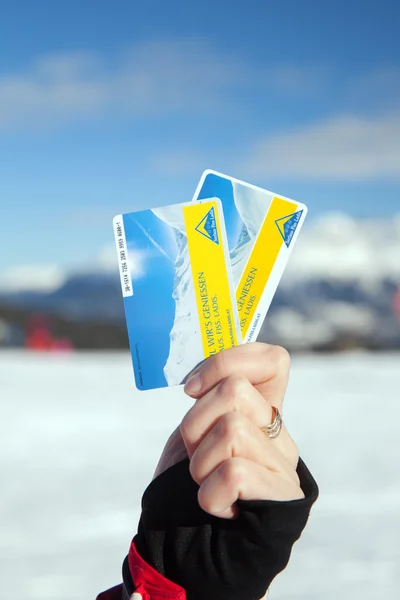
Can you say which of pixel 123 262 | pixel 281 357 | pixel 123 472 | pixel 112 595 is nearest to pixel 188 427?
pixel 281 357

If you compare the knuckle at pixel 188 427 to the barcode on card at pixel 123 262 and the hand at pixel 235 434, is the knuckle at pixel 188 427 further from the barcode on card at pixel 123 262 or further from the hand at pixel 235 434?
the barcode on card at pixel 123 262

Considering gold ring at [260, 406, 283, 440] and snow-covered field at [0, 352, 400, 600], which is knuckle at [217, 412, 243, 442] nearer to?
gold ring at [260, 406, 283, 440]

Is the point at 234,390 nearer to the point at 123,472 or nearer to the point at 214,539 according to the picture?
the point at 214,539

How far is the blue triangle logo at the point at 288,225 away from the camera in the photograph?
1.05 meters

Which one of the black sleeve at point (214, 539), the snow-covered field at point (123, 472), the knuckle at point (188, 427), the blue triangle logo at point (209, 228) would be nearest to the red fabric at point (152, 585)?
the black sleeve at point (214, 539)

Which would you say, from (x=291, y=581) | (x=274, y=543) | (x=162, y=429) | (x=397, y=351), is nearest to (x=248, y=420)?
(x=274, y=543)

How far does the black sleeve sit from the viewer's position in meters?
0.91

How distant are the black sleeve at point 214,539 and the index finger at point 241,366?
0.16m

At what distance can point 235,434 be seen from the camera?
2.85 feet

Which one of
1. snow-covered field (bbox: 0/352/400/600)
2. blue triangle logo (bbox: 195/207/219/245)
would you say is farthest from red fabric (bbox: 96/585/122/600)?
snow-covered field (bbox: 0/352/400/600)

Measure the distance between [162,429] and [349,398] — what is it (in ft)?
4.75

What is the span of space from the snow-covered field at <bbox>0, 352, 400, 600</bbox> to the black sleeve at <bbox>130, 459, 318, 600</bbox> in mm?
1674

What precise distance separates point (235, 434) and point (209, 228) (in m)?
0.31

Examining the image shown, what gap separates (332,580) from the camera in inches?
105
